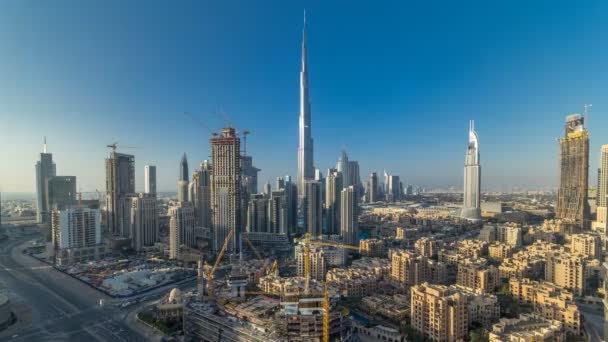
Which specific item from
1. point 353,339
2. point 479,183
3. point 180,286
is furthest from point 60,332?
point 479,183

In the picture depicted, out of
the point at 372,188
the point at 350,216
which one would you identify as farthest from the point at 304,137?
the point at 350,216

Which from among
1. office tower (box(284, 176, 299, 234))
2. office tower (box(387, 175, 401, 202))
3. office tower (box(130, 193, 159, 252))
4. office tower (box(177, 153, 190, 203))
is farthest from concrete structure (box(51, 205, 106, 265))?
office tower (box(387, 175, 401, 202))

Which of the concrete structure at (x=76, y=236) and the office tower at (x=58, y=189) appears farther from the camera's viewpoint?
the office tower at (x=58, y=189)

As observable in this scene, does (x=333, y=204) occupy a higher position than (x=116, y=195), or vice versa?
(x=116, y=195)

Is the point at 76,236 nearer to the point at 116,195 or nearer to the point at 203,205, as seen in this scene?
the point at 116,195

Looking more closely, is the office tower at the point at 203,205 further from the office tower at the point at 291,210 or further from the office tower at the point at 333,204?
the office tower at the point at 333,204

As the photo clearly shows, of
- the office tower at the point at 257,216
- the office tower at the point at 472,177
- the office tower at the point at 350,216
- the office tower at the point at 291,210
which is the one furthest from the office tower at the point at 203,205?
the office tower at the point at 472,177
